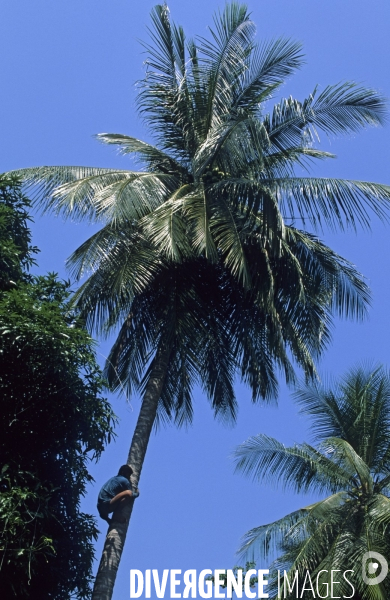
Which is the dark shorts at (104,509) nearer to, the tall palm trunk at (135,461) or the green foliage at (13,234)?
the tall palm trunk at (135,461)

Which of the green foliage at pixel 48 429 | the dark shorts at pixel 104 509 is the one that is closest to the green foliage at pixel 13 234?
the green foliage at pixel 48 429

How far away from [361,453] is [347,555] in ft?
8.79

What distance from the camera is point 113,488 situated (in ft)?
42.3

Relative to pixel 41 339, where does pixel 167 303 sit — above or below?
above

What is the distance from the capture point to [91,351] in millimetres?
12773

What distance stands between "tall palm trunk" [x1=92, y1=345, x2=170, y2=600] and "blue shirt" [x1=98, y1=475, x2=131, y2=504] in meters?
0.27

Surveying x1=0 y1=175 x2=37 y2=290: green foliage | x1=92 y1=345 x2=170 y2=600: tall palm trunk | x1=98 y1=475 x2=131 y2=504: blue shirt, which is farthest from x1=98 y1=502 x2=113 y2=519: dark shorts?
x1=0 y1=175 x2=37 y2=290: green foliage

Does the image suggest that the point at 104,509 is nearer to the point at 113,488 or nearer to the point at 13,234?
the point at 113,488

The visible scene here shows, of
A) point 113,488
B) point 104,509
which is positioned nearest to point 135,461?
point 113,488

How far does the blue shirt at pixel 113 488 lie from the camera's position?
12852 millimetres

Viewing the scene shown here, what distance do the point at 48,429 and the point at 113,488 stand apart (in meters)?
1.25

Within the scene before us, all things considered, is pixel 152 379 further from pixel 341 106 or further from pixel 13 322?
pixel 341 106

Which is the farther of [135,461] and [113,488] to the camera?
[135,461]

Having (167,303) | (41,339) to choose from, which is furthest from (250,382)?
(41,339)
